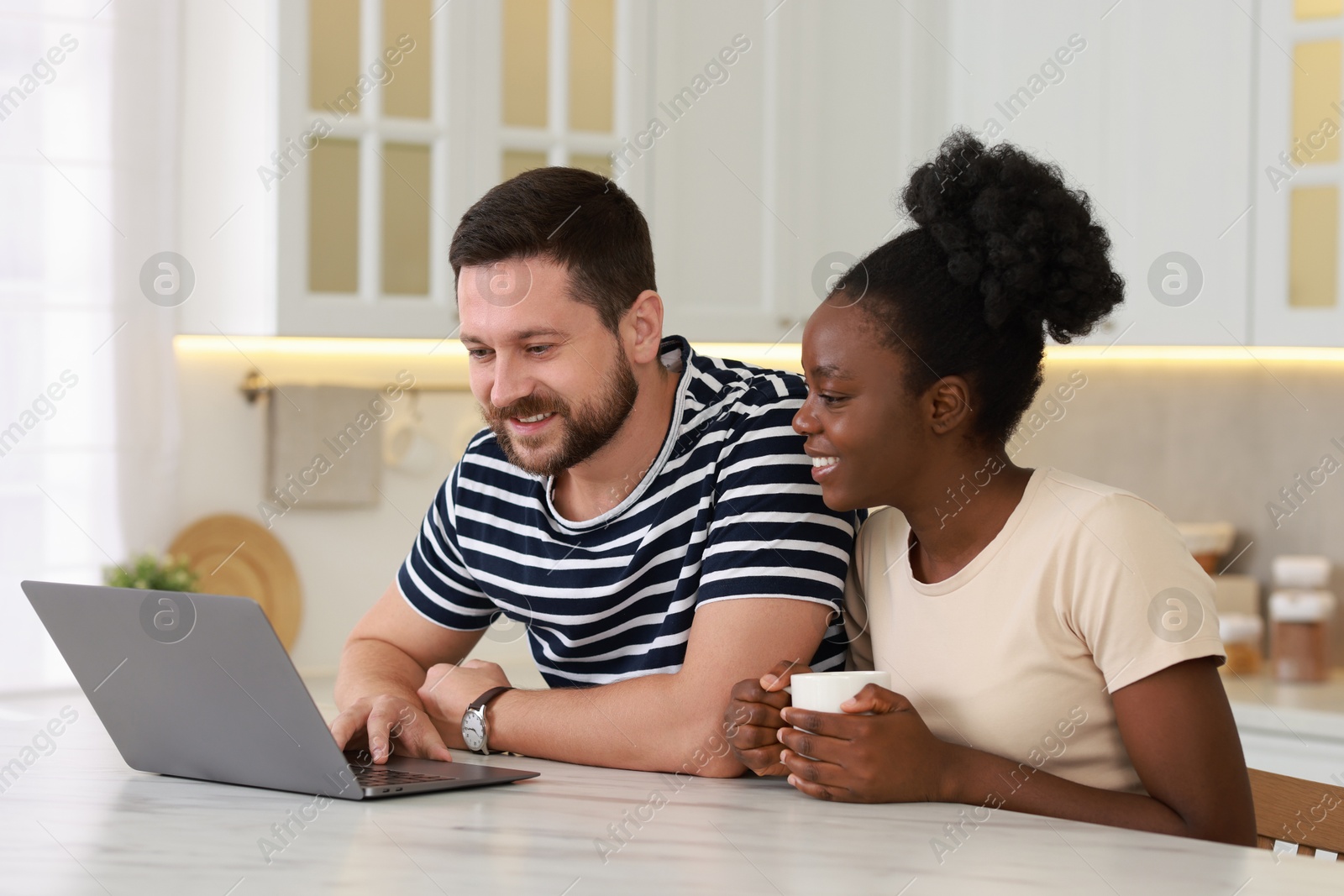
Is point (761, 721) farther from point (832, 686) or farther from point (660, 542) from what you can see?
point (660, 542)

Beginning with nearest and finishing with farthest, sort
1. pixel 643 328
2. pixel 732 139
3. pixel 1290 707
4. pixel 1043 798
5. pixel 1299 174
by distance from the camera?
1. pixel 1043 798
2. pixel 643 328
3. pixel 1290 707
4. pixel 1299 174
5. pixel 732 139

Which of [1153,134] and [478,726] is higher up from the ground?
[1153,134]

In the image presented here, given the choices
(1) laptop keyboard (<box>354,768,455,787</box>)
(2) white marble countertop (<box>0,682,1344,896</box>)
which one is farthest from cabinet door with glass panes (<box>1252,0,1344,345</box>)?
(1) laptop keyboard (<box>354,768,455,787</box>)

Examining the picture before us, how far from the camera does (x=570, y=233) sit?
4.94 feet

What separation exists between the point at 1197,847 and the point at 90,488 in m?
2.08

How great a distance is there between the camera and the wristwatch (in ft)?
4.68

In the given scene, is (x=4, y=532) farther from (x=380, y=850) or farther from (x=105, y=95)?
(x=380, y=850)

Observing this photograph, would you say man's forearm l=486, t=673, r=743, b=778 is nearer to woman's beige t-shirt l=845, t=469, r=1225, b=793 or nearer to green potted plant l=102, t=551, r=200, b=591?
woman's beige t-shirt l=845, t=469, r=1225, b=793

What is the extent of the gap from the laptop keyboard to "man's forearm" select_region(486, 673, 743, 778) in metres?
0.16

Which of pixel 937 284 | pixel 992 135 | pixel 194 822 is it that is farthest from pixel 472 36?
pixel 194 822

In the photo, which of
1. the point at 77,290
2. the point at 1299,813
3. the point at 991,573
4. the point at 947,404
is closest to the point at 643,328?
the point at 947,404

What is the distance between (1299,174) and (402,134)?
1596mm

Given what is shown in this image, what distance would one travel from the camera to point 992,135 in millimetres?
2934

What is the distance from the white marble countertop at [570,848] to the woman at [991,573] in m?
0.07
